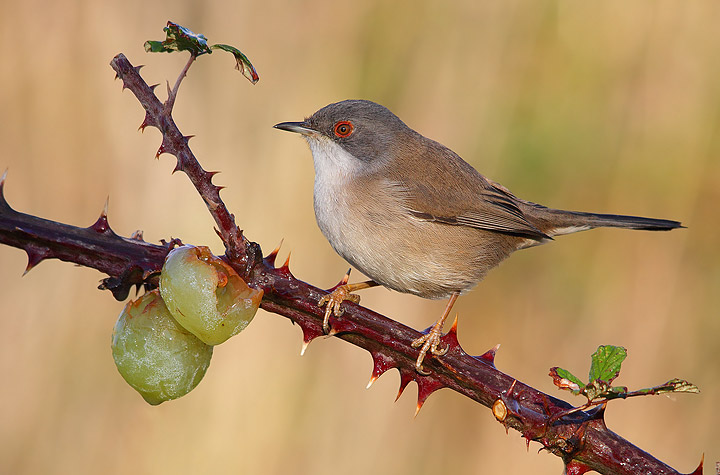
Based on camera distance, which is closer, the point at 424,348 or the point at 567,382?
the point at 567,382

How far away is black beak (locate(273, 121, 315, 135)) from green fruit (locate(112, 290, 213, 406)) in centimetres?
211

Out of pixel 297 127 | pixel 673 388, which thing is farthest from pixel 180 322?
pixel 297 127

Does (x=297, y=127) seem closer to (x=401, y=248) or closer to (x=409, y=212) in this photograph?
(x=409, y=212)

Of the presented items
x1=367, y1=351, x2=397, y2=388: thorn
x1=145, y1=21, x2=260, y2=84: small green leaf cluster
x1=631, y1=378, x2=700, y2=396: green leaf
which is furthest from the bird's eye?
x1=631, y1=378, x2=700, y2=396: green leaf

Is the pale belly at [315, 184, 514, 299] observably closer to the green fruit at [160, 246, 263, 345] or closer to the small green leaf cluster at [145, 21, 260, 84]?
the green fruit at [160, 246, 263, 345]

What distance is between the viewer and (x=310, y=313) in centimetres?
226

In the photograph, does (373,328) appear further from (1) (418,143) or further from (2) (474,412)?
(2) (474,412)

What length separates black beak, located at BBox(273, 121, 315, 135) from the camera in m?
4.00

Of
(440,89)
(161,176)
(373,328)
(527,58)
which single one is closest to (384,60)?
(440,89)

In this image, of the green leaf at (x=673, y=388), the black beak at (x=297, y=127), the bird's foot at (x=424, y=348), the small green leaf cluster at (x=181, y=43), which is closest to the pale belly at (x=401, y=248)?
the black beak at (x=297, y=127)

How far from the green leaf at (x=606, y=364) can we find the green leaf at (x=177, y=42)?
1.30m

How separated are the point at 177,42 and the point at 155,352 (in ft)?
2.88

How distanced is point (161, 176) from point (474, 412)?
288cm

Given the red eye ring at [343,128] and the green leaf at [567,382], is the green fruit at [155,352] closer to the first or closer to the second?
the green leaf at [567,382]
